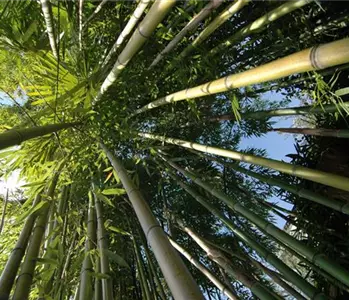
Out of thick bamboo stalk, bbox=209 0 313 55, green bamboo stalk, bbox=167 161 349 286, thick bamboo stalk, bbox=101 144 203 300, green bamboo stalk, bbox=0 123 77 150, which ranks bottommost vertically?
thick bamboo stalk, bbox=101 144 203 300

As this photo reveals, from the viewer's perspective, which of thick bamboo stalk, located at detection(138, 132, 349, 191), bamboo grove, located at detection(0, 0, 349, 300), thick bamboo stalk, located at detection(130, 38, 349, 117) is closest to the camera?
thick bamboo stalk, located at detection(130, 38, 349, 117)

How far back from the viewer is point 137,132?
2.29 meters

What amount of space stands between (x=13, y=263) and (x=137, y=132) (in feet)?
3.90

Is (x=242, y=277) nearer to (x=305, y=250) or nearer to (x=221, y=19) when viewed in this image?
(x=305, y=250)

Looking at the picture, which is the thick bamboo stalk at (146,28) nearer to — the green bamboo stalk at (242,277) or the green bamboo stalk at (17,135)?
the green bamboo stalk at (17,135)

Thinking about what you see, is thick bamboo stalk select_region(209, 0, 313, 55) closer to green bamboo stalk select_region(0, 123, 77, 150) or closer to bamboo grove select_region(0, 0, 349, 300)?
bamboo grove select_region(0, 0, 349, 300)

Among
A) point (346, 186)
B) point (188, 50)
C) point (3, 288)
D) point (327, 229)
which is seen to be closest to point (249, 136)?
point (327, 229)

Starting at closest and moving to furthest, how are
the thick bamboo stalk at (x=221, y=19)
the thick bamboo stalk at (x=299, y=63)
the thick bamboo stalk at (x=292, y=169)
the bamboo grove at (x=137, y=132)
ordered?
the thick bamboo stalk at (x=299, y=63), the thick bamboo stalk at (x=292, y=169), the thick bamboo stalk at (x=221, y=19), the bamboo grove at (x=137, y=132)

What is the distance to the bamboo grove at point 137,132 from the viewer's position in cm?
150

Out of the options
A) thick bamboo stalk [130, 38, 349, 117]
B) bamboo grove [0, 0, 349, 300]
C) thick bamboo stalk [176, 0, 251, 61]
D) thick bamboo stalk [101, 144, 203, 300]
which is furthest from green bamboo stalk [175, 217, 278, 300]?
thick bamboo stalk [176, 0, 251, 61]

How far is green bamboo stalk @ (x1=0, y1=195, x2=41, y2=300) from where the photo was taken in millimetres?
1137

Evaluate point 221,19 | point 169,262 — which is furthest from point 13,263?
point 221,19

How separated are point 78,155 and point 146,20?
1.20 m

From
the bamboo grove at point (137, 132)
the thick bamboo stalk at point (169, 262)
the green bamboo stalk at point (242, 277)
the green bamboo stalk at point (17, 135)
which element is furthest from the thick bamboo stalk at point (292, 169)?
the green bamboo stalk at point (17, 135)
